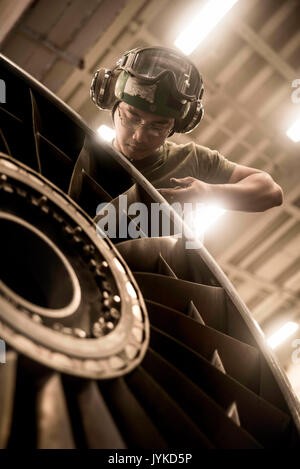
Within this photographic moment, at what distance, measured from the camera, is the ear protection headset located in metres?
1.57

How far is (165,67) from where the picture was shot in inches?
64.6

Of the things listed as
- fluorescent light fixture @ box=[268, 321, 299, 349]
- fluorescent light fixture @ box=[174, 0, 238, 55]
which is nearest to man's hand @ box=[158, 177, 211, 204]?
fluorescent light fixture @ box=[174, 0, 238, 55]

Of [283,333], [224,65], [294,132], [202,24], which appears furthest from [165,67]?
[283,333]

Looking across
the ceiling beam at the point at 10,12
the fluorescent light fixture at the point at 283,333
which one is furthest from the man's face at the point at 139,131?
the fluorescent light fixture at the point at 283,333

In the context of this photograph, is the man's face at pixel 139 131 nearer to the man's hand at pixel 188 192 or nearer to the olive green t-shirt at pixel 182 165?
the olive green t-shirt at pixel 182 165

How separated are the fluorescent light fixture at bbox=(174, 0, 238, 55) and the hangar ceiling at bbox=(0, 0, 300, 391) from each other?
78 mm

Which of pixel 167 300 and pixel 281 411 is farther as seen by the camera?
pixel 167 300

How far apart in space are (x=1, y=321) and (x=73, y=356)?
0.42ft

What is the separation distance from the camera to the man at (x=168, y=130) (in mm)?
1540

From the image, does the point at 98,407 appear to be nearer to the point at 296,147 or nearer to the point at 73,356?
the point at 73,356

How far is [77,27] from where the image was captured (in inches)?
148

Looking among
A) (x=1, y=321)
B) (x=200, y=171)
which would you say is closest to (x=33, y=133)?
(x=1, y=321)

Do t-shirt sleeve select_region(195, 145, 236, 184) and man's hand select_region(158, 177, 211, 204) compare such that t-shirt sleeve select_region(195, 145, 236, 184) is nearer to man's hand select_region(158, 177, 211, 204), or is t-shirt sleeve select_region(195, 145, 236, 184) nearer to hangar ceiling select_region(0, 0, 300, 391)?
man's hand select_region(158, 177, 211, 204)

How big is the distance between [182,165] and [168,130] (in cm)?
15
